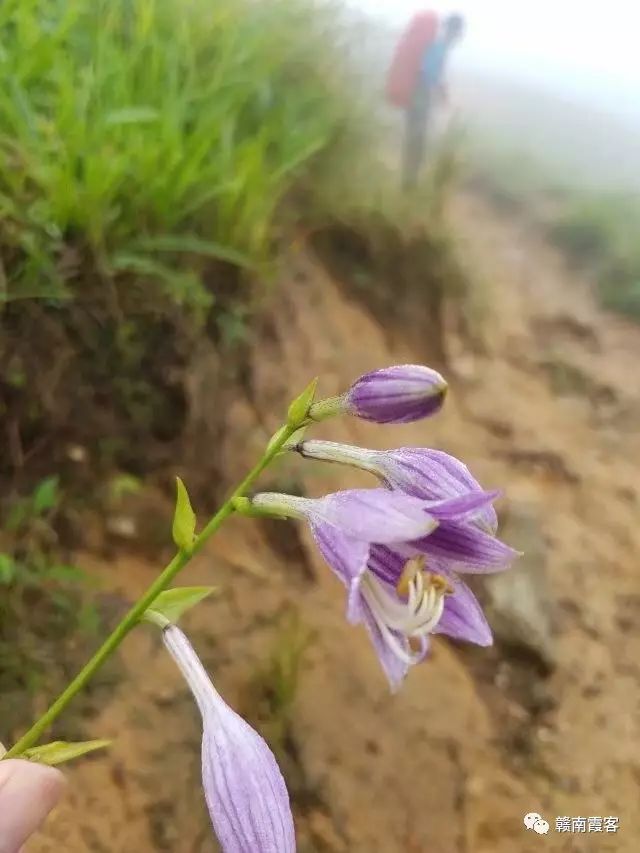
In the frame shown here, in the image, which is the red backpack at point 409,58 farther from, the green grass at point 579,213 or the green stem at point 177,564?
the green stem at point 177,564

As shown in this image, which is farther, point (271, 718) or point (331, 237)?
point (331, 237)

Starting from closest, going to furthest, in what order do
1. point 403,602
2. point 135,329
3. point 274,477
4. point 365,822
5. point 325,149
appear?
point 403,602, point 365,822, point 135,329, point 274,477, point 325,149

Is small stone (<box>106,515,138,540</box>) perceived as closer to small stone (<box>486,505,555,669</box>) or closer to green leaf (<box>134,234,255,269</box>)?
green leaf (<box>134,234,255,269</box>)

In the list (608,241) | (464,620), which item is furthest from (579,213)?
(464,620)

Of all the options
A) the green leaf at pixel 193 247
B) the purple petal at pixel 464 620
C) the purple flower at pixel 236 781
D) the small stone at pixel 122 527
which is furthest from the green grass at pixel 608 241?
the purple flower at pixel 236 781

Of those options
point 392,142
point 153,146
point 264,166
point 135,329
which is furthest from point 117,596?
point 392,142

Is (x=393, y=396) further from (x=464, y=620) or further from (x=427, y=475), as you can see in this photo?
(x=464, y=620)

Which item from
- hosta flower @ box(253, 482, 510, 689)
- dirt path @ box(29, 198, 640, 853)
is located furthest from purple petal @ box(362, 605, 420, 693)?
→ dirt path @ box(29, 198, 640, 853)

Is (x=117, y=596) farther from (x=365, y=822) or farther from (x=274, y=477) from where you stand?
(x=365, y=822)
